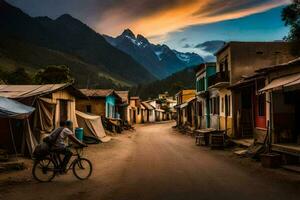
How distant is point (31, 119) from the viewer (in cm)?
1800

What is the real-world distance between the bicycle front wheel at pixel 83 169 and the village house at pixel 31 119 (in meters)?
5.08

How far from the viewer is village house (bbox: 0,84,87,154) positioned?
56.7ft

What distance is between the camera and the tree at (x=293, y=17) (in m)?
26.6

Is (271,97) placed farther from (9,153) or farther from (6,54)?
(6,54)

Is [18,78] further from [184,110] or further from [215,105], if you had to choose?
[215,105]

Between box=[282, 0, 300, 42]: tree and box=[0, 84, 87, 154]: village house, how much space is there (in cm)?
1604

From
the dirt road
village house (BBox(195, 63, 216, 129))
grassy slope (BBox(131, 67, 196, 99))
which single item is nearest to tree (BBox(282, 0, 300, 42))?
village house (BBox(195, 63, 216, 129))

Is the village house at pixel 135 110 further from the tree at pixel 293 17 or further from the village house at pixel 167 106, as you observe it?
the tree at pixel 293 17

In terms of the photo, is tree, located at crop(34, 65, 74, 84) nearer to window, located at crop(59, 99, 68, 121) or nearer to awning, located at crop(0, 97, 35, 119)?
window, located at crop(59, 99, 68, 121)

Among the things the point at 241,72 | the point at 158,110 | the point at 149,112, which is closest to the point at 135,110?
the point at 149,112

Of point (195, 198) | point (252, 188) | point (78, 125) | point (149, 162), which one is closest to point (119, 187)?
point (195, 198)

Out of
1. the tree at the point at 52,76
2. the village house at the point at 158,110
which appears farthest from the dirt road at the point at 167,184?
the village house at the point at 158,110

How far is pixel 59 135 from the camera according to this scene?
1141 centimetres

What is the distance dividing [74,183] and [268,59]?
842 inches
